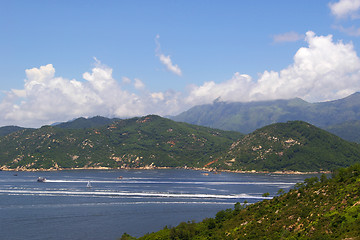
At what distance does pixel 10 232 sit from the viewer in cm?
14050

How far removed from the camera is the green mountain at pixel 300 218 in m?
65.9

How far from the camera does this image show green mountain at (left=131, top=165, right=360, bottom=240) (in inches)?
2595

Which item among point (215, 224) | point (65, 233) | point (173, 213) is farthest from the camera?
point (173, 213)

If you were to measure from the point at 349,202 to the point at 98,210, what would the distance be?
134 metres

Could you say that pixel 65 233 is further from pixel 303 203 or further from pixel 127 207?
pixel 303 203

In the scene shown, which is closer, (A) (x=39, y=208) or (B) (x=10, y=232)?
(B) (x=10, y=232)

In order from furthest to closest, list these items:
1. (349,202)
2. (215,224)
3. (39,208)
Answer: (39,208)
(215,224)
(349,202)

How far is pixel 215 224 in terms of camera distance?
98.1 m

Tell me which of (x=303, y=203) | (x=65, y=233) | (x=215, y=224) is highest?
(x=303, y=203)

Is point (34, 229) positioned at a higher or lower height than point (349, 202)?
lower

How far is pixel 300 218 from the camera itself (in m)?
76.6

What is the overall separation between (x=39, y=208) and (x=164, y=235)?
356 ft

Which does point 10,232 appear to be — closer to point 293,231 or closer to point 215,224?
point 215,224

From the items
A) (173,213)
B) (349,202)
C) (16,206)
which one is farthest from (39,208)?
(349,202)
